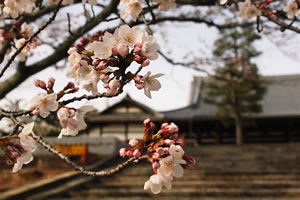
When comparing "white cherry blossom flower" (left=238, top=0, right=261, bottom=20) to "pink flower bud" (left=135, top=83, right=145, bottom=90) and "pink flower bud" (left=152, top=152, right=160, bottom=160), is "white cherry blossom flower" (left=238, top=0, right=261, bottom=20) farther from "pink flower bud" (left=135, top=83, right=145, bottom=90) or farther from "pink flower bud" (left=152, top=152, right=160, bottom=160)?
"pink flower bud" (left=152, top=152, right=160, bottom=160)

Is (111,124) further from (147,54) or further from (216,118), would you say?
(147,54)

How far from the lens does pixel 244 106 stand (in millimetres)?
17797

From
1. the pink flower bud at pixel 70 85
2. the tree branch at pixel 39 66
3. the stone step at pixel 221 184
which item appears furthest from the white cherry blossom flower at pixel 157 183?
the stone step at pixel 221 184

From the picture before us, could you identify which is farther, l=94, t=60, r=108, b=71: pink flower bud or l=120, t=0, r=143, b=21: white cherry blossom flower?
l=120, t=0, r=143, b=21: white cherry blossom flower

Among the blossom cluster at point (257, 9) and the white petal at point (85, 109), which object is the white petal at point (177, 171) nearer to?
the white petal at point (85, 109)

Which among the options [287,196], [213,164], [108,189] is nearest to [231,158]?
[213,164]

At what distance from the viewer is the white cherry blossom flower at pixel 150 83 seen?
1262 millimetres

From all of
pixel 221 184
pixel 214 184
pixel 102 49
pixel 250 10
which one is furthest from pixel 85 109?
pixel 221 184

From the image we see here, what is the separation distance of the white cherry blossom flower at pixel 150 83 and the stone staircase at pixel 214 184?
5.69m

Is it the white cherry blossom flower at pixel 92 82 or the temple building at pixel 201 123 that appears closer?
the white cherry blossom flower at pixel 92 82

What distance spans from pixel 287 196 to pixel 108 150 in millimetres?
6664

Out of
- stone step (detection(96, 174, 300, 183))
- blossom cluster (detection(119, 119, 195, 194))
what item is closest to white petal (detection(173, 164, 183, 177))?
blossom cluster (detection(119, 119, 195, 194))

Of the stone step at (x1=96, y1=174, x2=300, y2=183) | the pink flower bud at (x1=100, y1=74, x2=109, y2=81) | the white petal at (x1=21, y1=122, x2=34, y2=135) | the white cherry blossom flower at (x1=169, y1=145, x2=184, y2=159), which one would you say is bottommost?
the stone step at (x1=96, y1=174, x2=300, y2=183)

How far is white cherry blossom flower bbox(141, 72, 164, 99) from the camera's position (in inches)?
49.7
